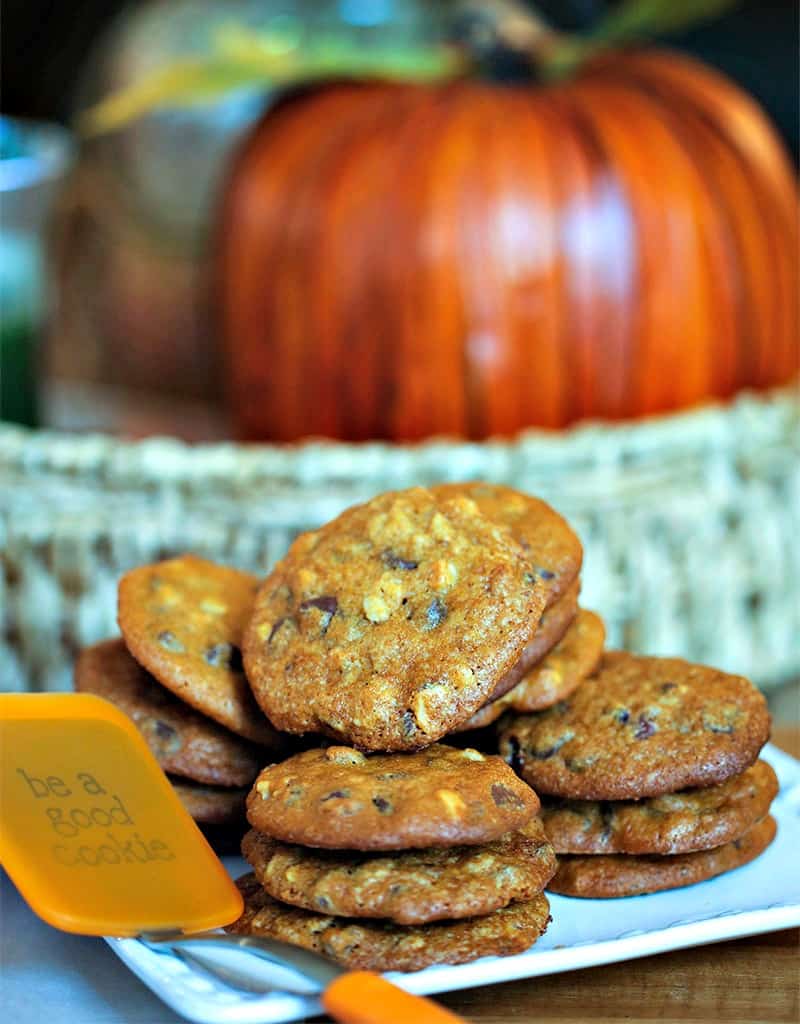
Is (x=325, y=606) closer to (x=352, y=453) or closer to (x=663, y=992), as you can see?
(x=663, y=992)

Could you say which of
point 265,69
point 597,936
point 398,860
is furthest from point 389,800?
point 265,69

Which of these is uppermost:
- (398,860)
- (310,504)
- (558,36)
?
(558,36)

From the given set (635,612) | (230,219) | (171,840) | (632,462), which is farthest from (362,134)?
(171,840)

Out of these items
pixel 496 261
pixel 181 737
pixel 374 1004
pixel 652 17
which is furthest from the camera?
pixel 652 17

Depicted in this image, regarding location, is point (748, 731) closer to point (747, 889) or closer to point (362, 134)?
point (747, 889)

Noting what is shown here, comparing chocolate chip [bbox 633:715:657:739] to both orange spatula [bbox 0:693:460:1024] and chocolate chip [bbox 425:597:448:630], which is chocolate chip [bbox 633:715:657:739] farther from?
orange spatula [bbox 0:693:460:1024]

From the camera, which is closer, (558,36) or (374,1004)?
(374,1004)
